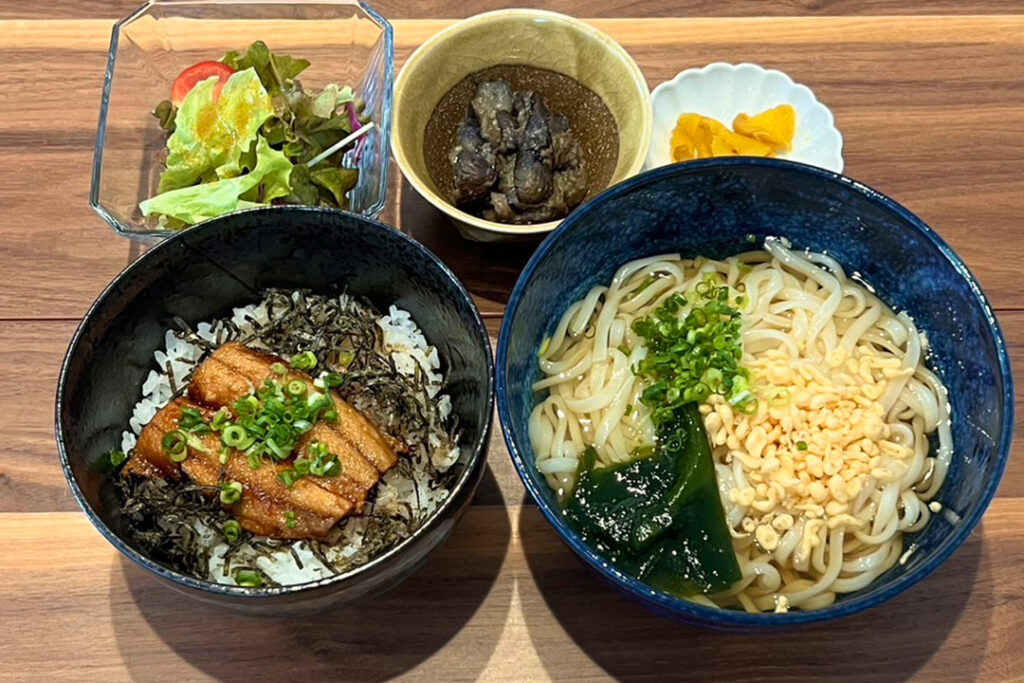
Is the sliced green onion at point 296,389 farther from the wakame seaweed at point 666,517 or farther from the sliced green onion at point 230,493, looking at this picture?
the wakame seaweed at point 666,517

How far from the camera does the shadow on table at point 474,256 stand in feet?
6.61

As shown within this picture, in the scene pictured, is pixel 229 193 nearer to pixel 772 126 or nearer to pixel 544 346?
pixel 544 346

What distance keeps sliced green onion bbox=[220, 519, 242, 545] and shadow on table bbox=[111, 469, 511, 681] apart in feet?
0.48

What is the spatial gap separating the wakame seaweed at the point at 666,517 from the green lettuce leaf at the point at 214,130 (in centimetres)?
107

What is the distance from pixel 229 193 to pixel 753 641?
1.38 m

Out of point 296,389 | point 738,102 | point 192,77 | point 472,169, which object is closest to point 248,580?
point 296,389

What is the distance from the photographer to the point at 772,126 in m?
2.13

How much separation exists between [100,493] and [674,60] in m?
1.63

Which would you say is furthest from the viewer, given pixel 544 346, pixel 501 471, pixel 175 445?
pixel 501 471

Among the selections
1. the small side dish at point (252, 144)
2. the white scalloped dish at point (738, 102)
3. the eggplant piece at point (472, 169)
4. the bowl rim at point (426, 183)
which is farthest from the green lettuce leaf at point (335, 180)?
the white scalloped dish at point (738, 102)

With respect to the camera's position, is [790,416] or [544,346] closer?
[790,416]

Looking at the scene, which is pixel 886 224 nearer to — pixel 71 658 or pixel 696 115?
pixel 696 115

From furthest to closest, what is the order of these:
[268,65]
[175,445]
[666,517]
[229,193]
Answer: [268,65]
[229,193]
[175,445]
[666,517]

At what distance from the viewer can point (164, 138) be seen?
6.98 ft
